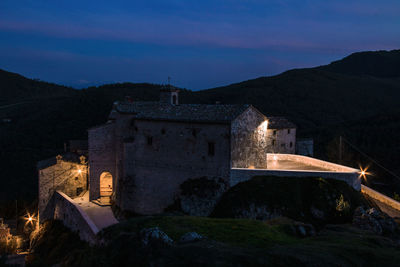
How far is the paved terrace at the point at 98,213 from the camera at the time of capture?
25.1 meters

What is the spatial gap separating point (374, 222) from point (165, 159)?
48.9 ft

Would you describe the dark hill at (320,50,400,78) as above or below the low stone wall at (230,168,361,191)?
above

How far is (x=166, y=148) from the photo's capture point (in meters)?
27.0

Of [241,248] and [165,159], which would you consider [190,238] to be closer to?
[241,248]

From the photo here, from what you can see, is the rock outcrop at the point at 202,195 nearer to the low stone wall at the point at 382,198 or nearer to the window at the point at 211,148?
the window at the point at 211,148

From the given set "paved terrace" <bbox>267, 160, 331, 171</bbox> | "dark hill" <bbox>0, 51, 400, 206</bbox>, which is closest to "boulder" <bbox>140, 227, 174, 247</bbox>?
"paved terrace" <bbox>267, 160, 331, 171</bbox>

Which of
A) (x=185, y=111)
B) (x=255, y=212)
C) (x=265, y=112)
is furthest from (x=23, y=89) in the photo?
(x=255, y=212)

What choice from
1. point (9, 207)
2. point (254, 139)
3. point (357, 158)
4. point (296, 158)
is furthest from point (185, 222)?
point (9, 207)

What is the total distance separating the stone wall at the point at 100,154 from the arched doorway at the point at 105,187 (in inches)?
34.6

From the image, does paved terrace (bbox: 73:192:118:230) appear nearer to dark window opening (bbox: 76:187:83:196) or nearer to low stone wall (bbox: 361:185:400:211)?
dark window opening (bbox: 76:187:83:196)

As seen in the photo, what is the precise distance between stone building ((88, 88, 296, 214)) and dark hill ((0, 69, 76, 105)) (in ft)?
239

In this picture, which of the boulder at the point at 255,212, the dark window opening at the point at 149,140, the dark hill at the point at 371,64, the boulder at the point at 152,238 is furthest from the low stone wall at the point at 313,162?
the dark hill at the point at 371,64

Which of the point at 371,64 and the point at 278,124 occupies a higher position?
the point at 371,64

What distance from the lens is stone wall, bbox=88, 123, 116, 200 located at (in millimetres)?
30737
